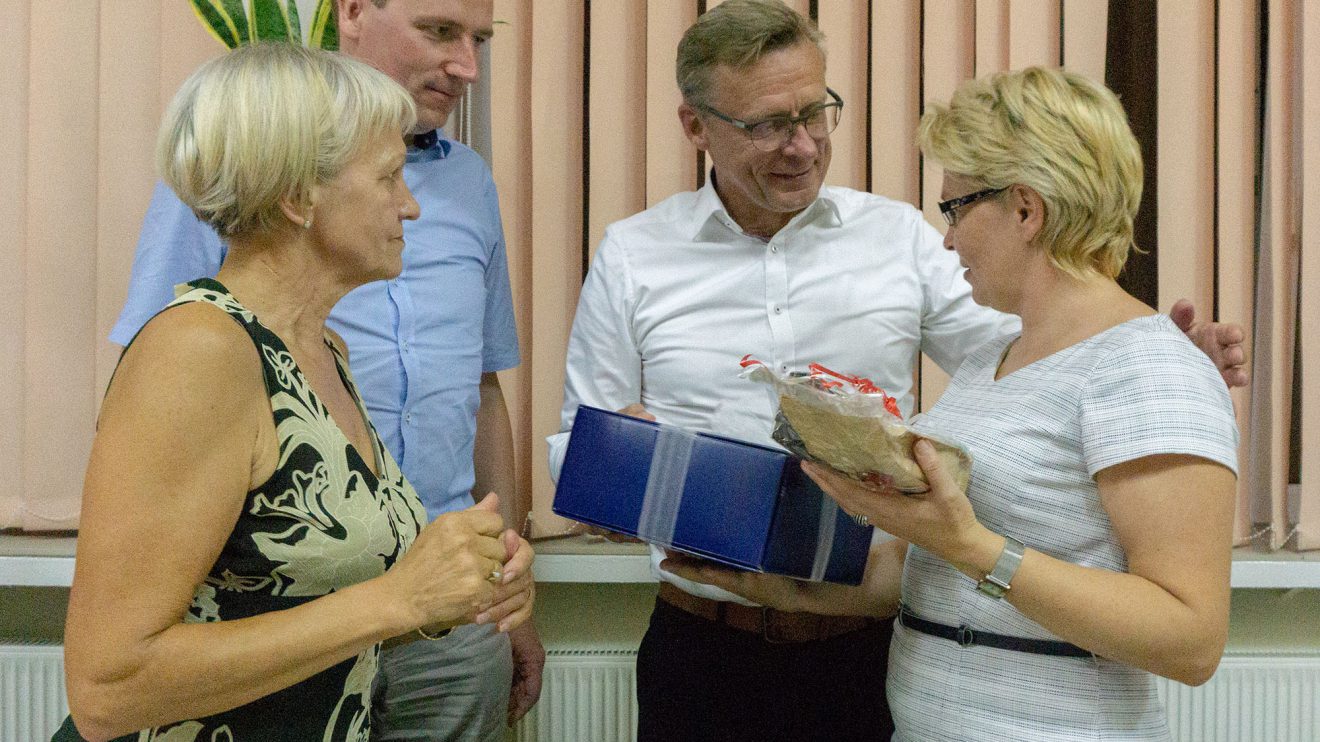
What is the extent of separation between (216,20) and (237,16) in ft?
0.13

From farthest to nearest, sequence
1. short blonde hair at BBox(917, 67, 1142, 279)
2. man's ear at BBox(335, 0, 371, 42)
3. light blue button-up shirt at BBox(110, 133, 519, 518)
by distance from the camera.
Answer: man's ear at BBox(335, 0, 371, 42) < light blue button-up shirt at BBox(110, 133, 519, 518) < short blonde hair at BBox(917, 67, 1142, 279)

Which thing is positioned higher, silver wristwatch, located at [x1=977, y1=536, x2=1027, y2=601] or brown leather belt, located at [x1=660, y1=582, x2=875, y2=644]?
silver wristwatch, located at [x1=977, y1=536, x2=1027, y2=601]

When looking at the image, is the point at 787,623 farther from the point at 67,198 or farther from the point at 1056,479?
the point at 67,198

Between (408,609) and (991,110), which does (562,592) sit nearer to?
(408,609)

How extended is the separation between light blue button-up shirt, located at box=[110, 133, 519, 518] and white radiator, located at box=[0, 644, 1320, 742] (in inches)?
24.1

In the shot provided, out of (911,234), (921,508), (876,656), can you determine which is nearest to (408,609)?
(921,508)

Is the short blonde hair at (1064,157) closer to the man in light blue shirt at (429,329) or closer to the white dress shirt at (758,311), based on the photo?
the white dress shirt at (758,311)

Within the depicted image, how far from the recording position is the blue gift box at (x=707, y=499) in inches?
45.8

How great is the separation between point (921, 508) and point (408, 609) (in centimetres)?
49

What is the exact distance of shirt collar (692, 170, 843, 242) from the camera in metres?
1.67

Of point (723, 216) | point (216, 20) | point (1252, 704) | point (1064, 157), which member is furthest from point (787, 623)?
point (216, 20)

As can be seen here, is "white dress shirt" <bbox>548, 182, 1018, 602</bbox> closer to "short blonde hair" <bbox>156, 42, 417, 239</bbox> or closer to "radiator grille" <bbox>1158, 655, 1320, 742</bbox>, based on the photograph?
"short blonde hair" <bbox>156, 42, 417, 239</bbox>

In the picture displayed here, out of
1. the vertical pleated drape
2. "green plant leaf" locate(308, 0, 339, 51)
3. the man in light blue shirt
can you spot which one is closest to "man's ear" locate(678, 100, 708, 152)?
the man in light blue shirt

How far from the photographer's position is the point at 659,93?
215 cm
